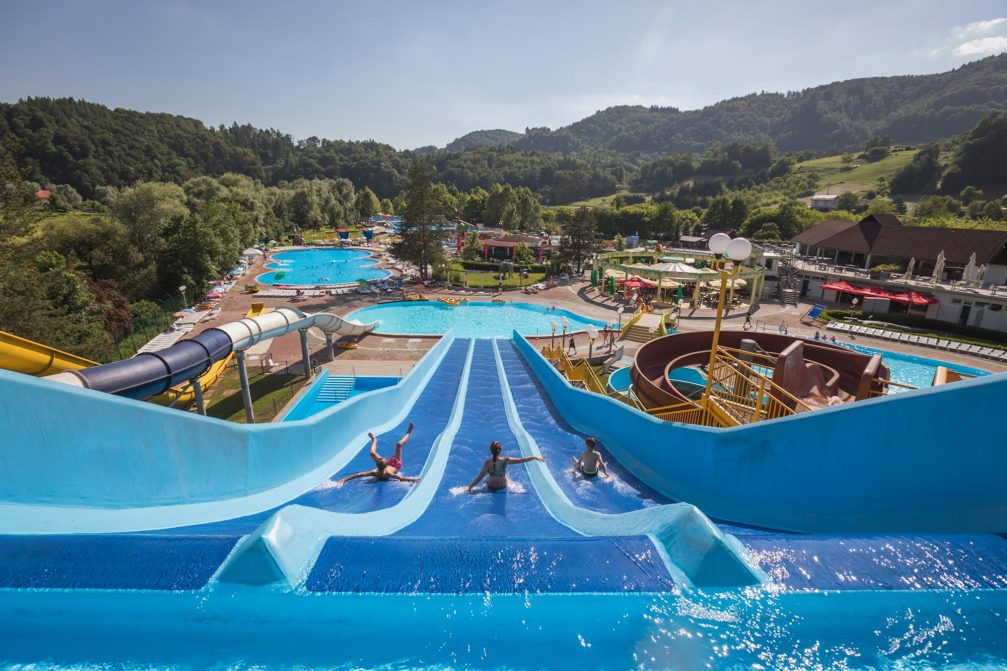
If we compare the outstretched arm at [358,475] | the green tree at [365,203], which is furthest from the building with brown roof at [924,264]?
the green tree at [365,203]

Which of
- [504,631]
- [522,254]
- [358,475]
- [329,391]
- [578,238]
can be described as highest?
[578,238]

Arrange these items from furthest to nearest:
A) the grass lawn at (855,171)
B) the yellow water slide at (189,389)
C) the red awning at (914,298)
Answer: the grass lawn at (855,171), the red awning at (914,298), the yellow water slide at (189,389)

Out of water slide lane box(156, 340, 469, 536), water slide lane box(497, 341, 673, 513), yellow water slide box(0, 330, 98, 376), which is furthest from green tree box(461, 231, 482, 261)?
yellow water slide box(0, 330, 98, 376)

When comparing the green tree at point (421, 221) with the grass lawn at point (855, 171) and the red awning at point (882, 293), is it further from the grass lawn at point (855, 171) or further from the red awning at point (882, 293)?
the grass lawn at point (855, 171)

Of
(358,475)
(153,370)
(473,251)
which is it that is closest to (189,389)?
(153,370)

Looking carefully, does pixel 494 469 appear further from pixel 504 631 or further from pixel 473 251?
pixel 473 251

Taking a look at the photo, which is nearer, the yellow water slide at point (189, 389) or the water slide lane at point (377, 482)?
the water slide lane at point (377, 482)
